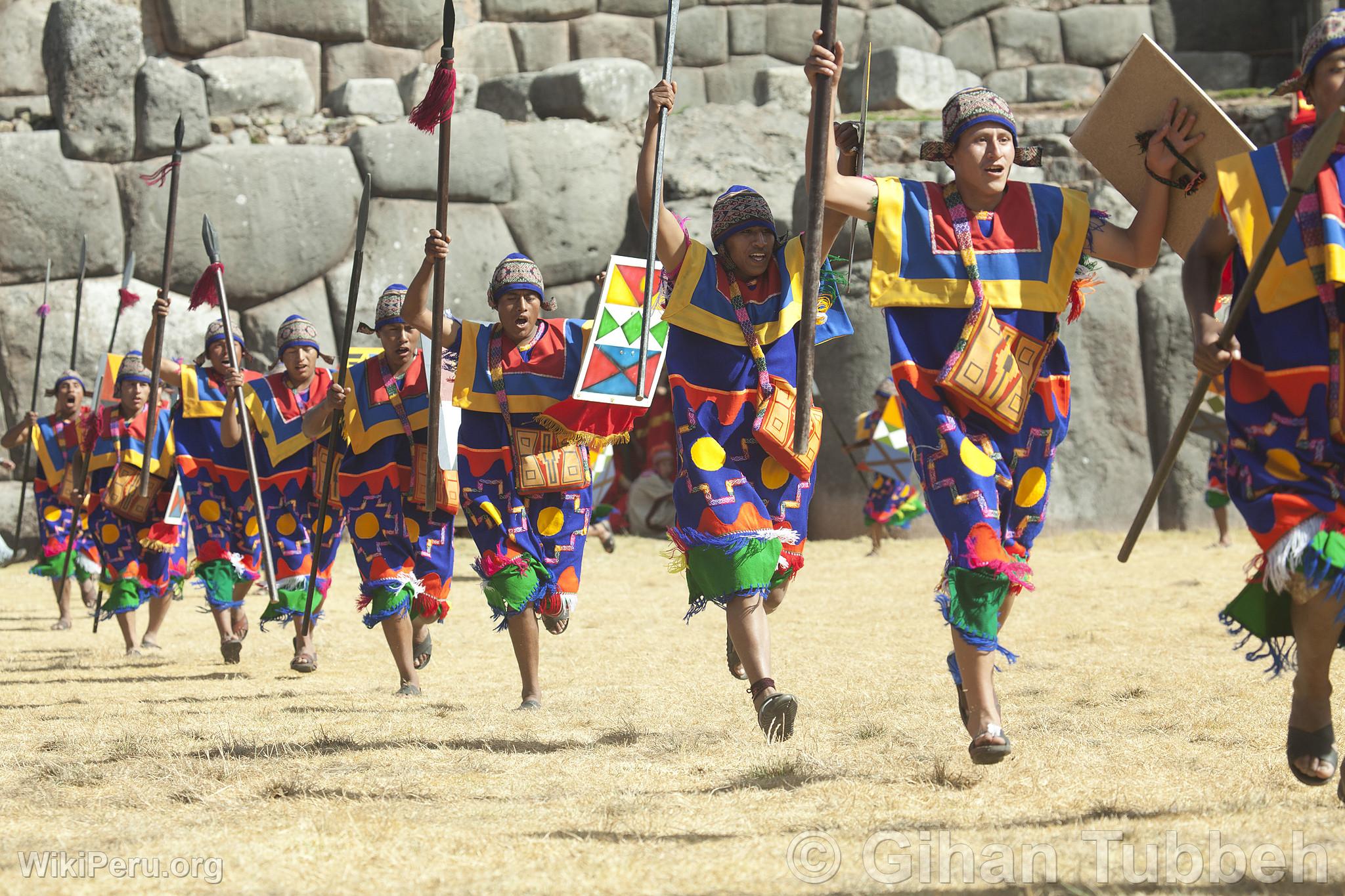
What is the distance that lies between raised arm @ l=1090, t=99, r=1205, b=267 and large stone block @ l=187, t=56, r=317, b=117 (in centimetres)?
1417

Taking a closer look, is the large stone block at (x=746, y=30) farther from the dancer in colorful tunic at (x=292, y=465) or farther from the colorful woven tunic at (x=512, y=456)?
the colorful woven tunic at (x=512, y=456)

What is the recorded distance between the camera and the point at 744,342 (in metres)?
5.09

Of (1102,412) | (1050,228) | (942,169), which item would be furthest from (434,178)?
(1050,228)

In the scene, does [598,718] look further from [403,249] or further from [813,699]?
[403,249]

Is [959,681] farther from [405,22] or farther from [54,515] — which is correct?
[405,22]

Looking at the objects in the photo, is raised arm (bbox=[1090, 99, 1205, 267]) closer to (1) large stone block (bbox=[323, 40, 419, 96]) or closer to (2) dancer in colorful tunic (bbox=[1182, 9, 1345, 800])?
(2) dancer in colorful tunic (bbox=[1182, 9, 1345, 800])

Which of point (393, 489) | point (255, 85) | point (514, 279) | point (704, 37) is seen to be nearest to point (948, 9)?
point (704, 37)

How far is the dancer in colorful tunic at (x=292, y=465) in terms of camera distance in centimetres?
766

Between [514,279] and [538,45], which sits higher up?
[538,45]

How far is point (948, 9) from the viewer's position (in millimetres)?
19641

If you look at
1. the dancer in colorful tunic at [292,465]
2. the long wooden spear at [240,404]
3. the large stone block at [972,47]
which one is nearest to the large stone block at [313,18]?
the large stone block at [972,47]

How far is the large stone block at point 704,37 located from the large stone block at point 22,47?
7524 millimetres

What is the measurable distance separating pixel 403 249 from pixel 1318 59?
13.4m

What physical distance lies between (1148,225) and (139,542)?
6413mm
